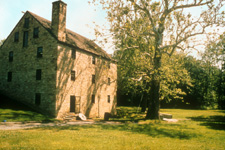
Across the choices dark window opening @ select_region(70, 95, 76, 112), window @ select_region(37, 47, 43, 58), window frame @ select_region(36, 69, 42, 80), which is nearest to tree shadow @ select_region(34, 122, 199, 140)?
dark window opening @ select_region(70, 95, 76, 112)

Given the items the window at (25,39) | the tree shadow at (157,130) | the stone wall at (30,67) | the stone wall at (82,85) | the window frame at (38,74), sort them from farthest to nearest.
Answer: the window at (25,39) → the window frame at (38,74) → the stone wall at (82,85) → the stone wall at (30,67) → the tree shadow at (157,130)

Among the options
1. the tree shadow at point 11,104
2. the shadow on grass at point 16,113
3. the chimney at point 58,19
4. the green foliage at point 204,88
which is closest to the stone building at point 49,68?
the chimney at point 58,19

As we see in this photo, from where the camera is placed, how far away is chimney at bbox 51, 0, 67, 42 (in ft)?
72.7

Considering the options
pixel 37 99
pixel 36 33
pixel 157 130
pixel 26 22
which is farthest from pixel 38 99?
pixel 157 130

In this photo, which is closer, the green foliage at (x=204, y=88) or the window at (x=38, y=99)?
the window at (x=38, y=99)

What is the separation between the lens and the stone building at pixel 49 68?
21.7 m

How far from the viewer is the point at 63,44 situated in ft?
74.6

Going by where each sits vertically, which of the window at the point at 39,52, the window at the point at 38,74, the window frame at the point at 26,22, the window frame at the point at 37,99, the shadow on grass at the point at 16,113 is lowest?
the shadow on grass at the point at 16,113

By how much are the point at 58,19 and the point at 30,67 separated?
7.37 m

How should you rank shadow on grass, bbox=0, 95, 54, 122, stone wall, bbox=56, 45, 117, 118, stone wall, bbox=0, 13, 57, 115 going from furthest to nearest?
stone wall, bbox=56, 45, 117, 118, stone wall, bbox=0, 13, 57, 115, shadow on grass, bbox=0, 95, 54, 122

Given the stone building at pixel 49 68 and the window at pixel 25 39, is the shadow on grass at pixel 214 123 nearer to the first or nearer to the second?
the stone building at pixel 49 68

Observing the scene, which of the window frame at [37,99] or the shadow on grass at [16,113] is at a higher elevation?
the window frame at [37,99]

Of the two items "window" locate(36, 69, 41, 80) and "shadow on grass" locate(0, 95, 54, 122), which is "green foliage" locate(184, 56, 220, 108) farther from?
"shadow on grass" locate(0, 95, 54, 122)

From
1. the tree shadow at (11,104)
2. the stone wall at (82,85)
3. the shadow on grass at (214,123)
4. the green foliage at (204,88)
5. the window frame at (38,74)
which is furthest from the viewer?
the green foliage at (204,88)
